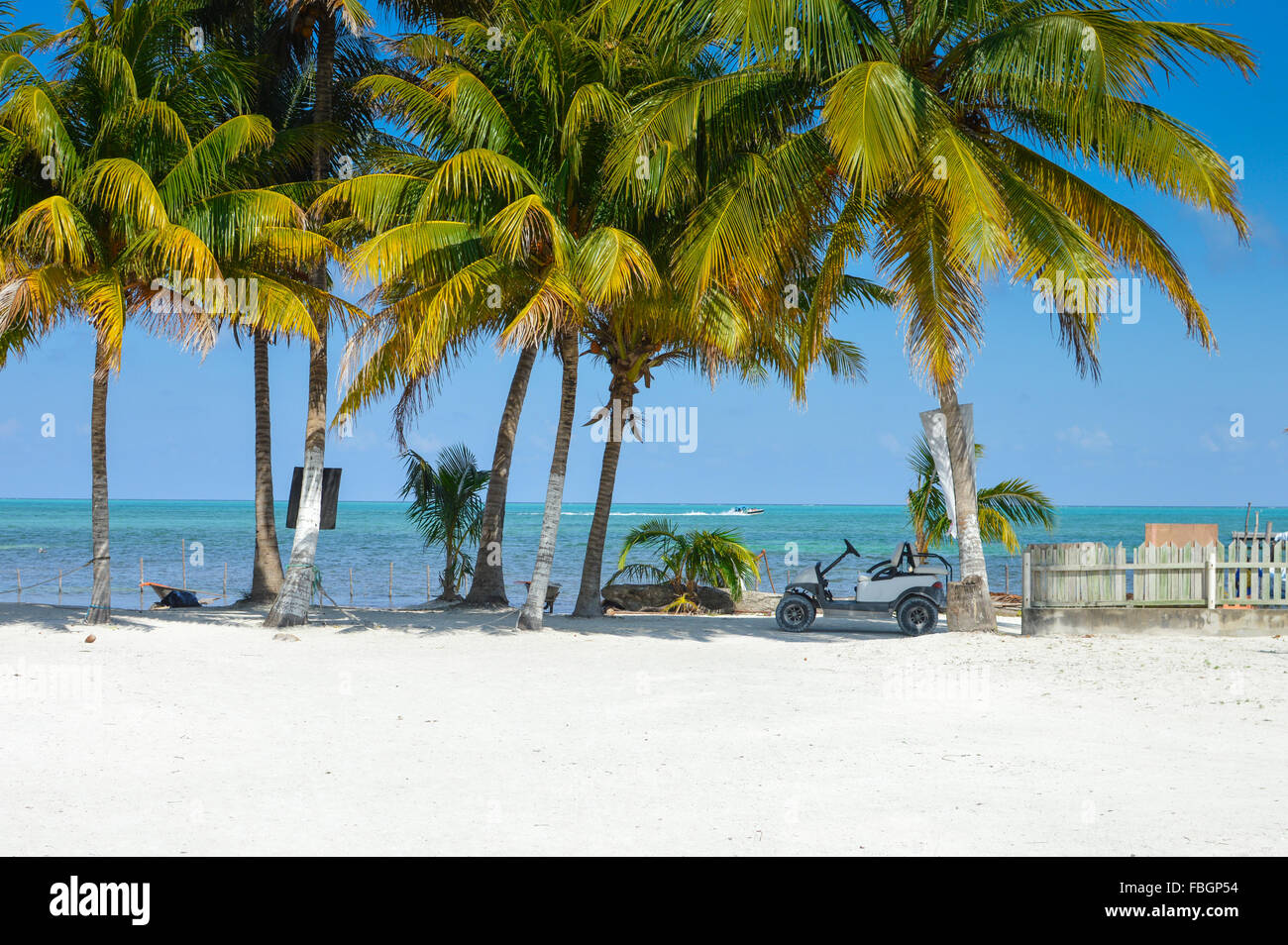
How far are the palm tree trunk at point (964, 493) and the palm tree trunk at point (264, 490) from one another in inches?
405

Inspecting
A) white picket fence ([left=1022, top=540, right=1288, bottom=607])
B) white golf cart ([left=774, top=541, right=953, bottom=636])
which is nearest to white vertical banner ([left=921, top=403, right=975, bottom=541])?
white golf cart ([left=774, top=541, right=953, bottom=636])

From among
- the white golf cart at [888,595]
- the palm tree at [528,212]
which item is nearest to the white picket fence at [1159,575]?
the white golf cart at [888,595]

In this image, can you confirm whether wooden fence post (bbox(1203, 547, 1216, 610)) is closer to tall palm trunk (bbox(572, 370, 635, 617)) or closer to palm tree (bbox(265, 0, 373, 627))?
tall palm trunk (bbox(572, 370, 635, 617))

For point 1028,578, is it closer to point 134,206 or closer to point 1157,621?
point 1157,621

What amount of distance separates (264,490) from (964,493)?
416 inches

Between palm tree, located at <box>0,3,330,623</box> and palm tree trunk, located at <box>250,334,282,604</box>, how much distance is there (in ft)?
10.0

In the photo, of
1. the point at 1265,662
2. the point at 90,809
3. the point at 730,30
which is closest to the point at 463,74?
the point at 730,30

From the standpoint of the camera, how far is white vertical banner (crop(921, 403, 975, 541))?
12961mm

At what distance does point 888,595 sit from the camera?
13750mm

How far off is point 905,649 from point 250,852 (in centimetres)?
827

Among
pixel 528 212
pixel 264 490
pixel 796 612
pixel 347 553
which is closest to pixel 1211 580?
pixel 796 612

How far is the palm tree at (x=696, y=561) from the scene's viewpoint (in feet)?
58.3

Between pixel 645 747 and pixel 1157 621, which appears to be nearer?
pixel 645 747

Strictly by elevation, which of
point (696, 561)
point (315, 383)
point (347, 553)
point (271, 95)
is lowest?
point (347, 553)
